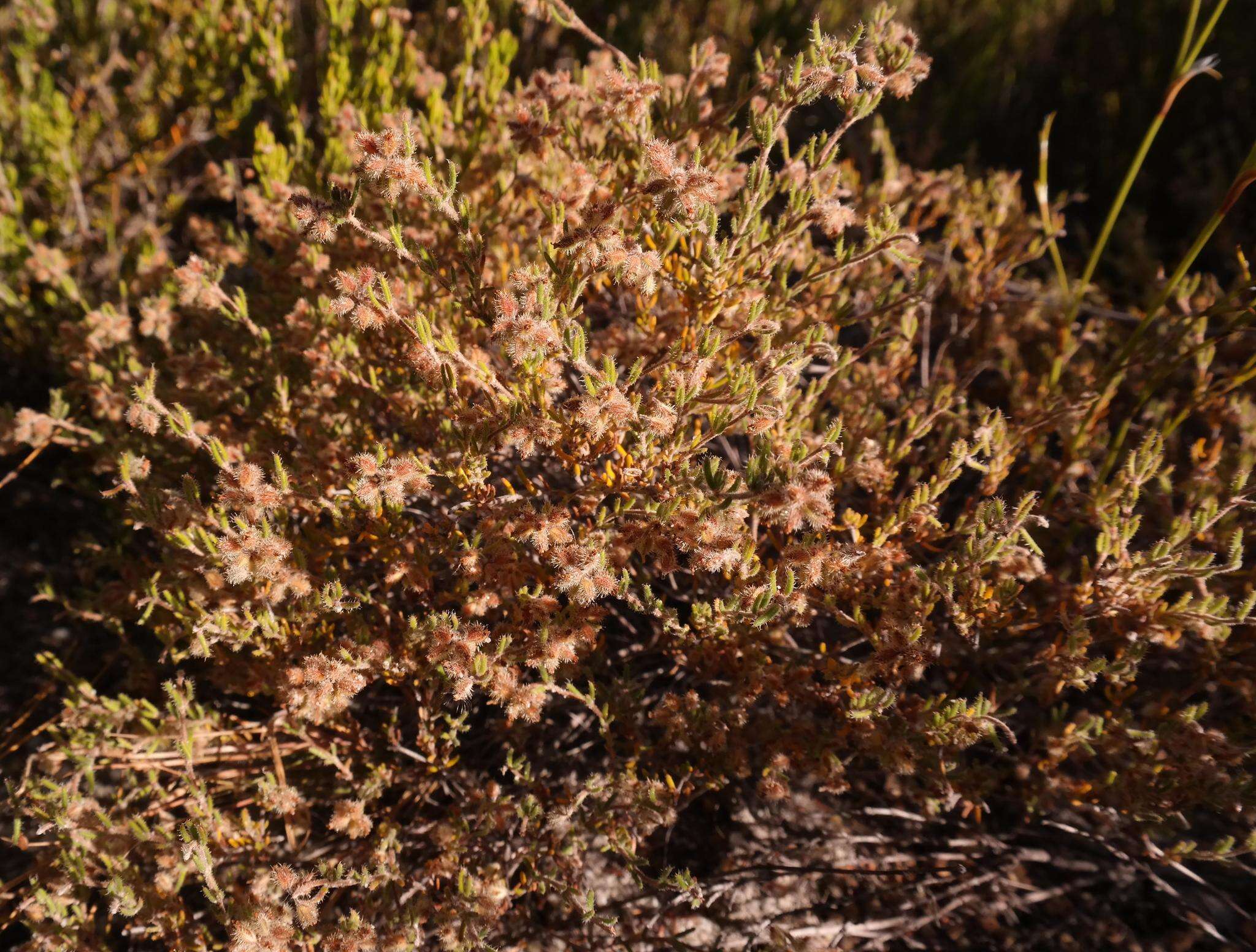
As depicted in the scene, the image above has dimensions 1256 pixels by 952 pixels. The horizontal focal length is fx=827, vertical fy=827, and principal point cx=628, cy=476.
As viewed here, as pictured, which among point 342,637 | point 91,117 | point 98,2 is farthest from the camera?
point 98,2

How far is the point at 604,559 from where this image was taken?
1526 millimetres

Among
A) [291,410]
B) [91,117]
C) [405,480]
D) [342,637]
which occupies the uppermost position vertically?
[91,117]

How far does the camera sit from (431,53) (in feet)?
12.2

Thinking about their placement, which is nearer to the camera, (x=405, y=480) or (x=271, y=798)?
(x=405, y=480)

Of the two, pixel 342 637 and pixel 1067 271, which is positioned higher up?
pixel 1067 271

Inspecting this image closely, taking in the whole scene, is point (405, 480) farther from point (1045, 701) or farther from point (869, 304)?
point (869, 304)

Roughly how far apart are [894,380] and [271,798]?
2022 mm

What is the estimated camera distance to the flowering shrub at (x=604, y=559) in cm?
160

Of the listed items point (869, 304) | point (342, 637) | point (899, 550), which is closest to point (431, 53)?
point (869, 304)

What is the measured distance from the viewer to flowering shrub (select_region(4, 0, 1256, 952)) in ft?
5.24

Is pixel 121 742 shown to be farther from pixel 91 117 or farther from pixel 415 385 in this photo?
pixel 91 117

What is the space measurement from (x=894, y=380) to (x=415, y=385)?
1.41 m

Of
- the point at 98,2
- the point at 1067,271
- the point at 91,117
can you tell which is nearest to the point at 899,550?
the point at 1067,271

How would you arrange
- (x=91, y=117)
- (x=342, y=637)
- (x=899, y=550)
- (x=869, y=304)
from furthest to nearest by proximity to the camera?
1. (x=91, y=117)
2. (x=869, y=304)
3. (x=342, y=637)
4. (x=899, y=550)
